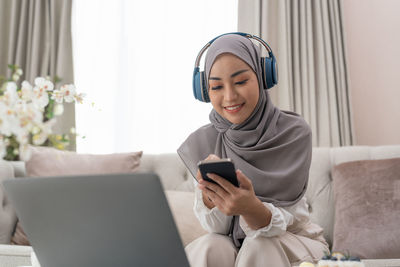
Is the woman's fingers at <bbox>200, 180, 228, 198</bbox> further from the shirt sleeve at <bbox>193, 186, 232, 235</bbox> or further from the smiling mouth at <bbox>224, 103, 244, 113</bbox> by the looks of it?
the smiling mouth at <bbox>224, 103, 244, 113</bbox>

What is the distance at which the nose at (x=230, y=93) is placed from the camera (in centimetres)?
142

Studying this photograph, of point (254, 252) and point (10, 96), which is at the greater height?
point (10, 96)

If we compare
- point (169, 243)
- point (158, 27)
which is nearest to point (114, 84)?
point (158, 27)

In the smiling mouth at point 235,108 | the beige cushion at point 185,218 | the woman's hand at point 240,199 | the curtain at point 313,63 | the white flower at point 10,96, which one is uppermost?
the curtain at point 313,63

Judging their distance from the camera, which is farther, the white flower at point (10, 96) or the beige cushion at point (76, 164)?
the beige cushion at point (76, 164)

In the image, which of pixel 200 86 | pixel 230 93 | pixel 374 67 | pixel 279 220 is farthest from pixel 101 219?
pixel 374 67

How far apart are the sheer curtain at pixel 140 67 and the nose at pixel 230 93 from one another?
5.04ft

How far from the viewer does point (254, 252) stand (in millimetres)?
1144

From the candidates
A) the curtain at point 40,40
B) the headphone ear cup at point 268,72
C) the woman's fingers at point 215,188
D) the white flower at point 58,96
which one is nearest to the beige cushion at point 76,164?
the curtain at point 40,40

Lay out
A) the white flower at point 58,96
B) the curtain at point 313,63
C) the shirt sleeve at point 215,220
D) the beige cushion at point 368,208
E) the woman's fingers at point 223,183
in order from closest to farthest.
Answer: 1. the white flower at point 58,96
2. the woman's fingers at point 223,183
3. the shirt sleeve at point 215,220
4. the beige cushion at point 368,208
5. the curtain at point 313,63

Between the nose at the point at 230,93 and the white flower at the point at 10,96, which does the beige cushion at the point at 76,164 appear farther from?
the white flower at the point at 10,96

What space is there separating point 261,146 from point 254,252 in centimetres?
42

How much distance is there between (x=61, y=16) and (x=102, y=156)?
135 cm

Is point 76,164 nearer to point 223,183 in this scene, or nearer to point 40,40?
point 223,183
